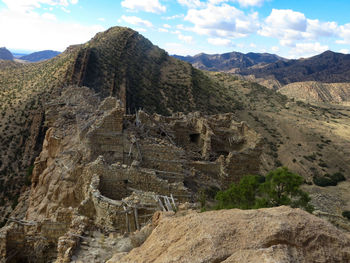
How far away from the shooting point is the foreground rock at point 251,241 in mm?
3724

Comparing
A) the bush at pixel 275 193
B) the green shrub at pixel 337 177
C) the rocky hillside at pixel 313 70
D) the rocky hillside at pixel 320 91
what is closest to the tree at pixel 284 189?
the bush at pixel 275 193

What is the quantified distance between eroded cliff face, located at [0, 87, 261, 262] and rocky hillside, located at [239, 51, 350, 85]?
140352 millimetres

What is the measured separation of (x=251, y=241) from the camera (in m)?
3.91

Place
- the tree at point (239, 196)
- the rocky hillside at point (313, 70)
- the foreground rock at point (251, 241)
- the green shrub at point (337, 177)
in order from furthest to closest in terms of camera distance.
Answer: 1. the rocky hillside at point (313, 70)
2. the green shrub at point (337, 177)
3. the tree at point (239, 196)
4. the foreground rock at point (251, 241)

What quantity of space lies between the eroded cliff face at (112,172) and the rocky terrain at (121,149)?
4 centimetres

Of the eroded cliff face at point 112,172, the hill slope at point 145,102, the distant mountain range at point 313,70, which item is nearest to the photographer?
the eroded cliff face at point 112,172

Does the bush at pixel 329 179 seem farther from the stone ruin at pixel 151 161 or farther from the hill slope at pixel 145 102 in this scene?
the stone ruin at pixel 151 161

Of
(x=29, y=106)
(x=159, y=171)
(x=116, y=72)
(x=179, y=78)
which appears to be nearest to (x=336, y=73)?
(x=179, y=78)

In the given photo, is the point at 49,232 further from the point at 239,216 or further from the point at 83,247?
the point at 239,216

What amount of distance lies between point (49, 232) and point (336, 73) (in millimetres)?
165973

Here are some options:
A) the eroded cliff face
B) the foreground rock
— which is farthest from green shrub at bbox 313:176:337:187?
the foreground rock

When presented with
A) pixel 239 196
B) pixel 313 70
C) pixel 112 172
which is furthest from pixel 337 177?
pixel 313 70

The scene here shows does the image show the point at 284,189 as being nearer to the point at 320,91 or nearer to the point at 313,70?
the point at 320,91

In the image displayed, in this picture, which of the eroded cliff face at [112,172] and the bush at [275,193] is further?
the bush at [275,193]
